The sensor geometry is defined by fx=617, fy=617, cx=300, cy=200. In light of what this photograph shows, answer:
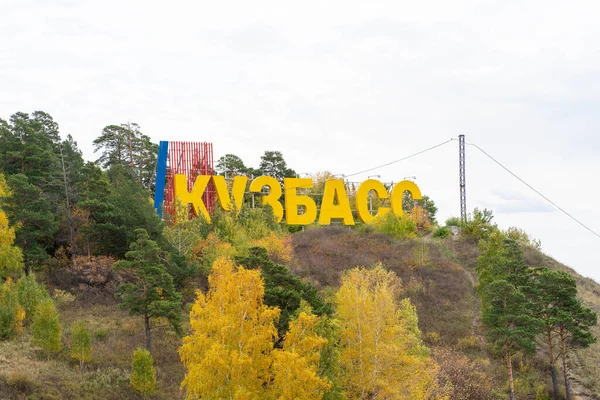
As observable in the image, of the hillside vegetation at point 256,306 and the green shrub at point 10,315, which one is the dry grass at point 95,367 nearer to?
the hillside vegetation at point 256,306

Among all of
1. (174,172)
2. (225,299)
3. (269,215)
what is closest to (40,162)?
(174,172)

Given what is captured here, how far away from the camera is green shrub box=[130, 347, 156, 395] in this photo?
945 inches

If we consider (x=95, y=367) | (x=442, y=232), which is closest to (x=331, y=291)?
(x=95, y=367)

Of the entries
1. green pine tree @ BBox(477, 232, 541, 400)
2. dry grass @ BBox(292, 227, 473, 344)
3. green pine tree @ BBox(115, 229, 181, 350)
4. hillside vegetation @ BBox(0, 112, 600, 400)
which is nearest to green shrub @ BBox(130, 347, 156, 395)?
hillside vegetation @ BBox(0, 112, 600, 400)

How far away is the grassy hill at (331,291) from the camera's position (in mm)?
24531

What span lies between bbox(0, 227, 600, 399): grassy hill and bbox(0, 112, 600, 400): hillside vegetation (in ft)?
0.36

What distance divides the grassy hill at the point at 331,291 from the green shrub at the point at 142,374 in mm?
465

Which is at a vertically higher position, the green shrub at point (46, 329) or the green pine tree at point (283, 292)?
the green pine tree at point (283, 292)

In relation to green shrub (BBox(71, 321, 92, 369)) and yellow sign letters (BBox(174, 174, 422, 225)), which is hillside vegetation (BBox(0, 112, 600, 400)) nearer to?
green shrub (BBox(71, 321, 92, 369))

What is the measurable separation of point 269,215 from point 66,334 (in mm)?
20080

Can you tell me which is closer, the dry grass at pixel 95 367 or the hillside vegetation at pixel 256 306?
the hillside vegetation at pixel 256 306

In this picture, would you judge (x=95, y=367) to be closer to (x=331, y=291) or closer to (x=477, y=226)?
Answer: (x=331, y=291)

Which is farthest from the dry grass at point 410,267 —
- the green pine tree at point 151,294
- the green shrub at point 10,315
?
the green shrub at point 10,315

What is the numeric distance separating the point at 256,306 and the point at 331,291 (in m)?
14.8
